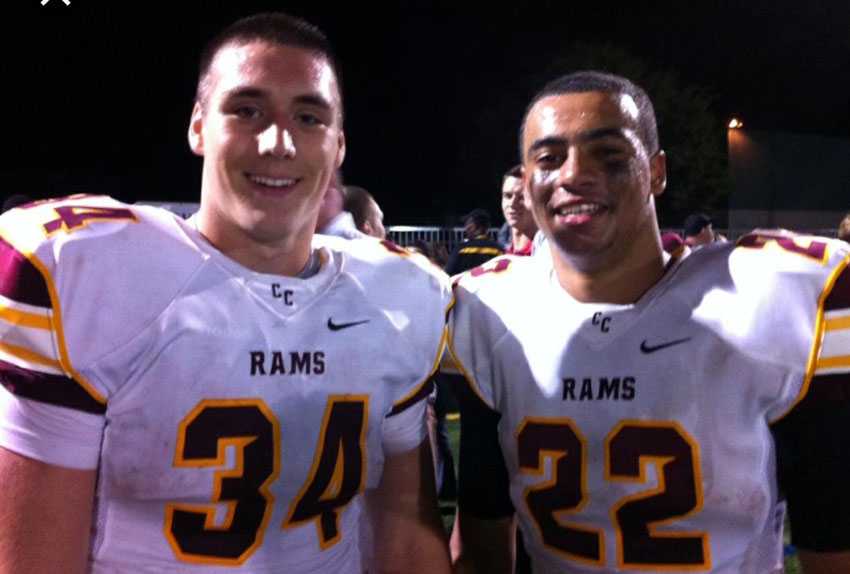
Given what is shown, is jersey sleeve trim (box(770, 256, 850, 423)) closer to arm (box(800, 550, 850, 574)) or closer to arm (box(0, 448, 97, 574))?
arm (box(800, 550, 850, 574))

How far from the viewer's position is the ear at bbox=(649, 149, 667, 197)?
2.29 meters

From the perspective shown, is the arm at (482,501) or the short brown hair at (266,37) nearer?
the short brown hair at (266,37)

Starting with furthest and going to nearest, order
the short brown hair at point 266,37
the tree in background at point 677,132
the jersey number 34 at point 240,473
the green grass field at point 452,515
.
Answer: the tree in background at point 677,132, the green grass field at point 452,515, the short brown hair at point 266,37, the jersey number 34 at point 240,473

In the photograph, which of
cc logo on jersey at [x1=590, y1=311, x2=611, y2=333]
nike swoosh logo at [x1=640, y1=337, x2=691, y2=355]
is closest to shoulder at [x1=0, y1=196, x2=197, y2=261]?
cc logo on jersey at [x1=590, y1=311, x2=611, y2=333]

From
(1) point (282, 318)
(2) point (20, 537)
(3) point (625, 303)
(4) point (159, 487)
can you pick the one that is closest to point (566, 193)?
(3) point (625, 303)

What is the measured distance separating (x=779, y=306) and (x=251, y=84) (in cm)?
126

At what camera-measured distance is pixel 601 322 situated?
2.14m

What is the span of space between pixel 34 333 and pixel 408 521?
987 mm

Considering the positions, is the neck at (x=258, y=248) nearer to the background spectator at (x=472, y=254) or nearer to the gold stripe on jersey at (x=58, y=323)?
the gold stripe on jersey at (x=58, y=323)

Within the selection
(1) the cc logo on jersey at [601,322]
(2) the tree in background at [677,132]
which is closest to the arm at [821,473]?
(1) the cc logo on jersey at [601,322]

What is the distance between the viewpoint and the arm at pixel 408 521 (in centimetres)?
219

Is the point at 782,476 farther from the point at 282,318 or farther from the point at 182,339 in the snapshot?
the point at 182,339

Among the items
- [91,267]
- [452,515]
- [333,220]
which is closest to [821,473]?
[91,267]

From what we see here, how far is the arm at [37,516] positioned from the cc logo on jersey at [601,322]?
1.17 m
